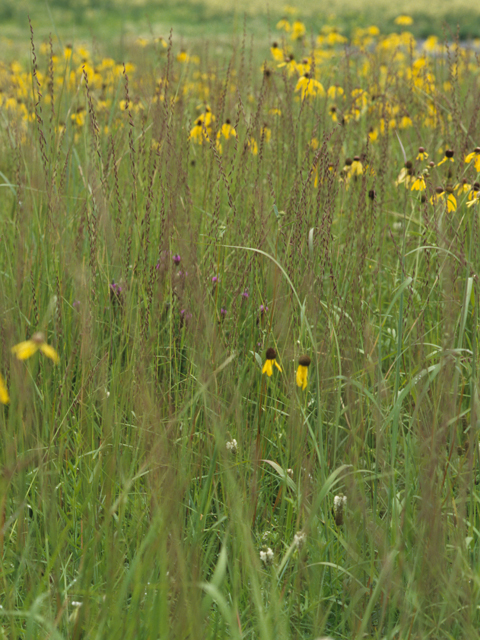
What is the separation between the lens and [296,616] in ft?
3.73

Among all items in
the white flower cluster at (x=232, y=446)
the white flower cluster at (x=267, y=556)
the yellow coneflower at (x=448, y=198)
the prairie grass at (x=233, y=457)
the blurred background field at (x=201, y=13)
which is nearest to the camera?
the prairie grass at (x=233, y=457)

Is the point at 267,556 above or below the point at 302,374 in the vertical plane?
below

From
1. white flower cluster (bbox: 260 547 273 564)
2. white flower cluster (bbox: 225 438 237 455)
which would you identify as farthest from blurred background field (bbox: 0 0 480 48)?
white flower cluster (bbox: 260 547 273 564)

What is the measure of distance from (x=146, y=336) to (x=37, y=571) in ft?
2.09

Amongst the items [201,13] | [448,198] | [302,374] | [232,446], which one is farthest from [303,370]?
[201,13]

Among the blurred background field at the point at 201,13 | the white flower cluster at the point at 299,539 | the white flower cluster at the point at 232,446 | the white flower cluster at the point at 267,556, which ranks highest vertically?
the blurred background field at the point at 201,13

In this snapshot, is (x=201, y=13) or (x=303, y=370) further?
(x=201, y=13)

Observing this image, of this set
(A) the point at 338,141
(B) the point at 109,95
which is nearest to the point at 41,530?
(A) the point at 338,141

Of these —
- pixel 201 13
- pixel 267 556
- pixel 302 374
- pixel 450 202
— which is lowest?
pixel 267 556

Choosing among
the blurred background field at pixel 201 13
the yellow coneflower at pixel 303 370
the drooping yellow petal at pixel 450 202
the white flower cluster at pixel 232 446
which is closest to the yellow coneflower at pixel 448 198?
the drooping yellow petal at pixel 450 202

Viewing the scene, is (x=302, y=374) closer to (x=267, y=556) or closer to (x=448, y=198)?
(x=267, y=556)

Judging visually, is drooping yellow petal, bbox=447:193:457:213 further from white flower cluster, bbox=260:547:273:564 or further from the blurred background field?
the blurred background field

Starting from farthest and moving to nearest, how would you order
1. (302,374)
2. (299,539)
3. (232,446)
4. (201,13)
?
(201,13)
(232,446)
(302,374)
(299,539)

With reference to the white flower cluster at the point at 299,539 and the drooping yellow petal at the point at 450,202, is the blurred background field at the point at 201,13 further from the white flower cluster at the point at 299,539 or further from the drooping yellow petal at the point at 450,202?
the white flower cluster at the point at 299,539
